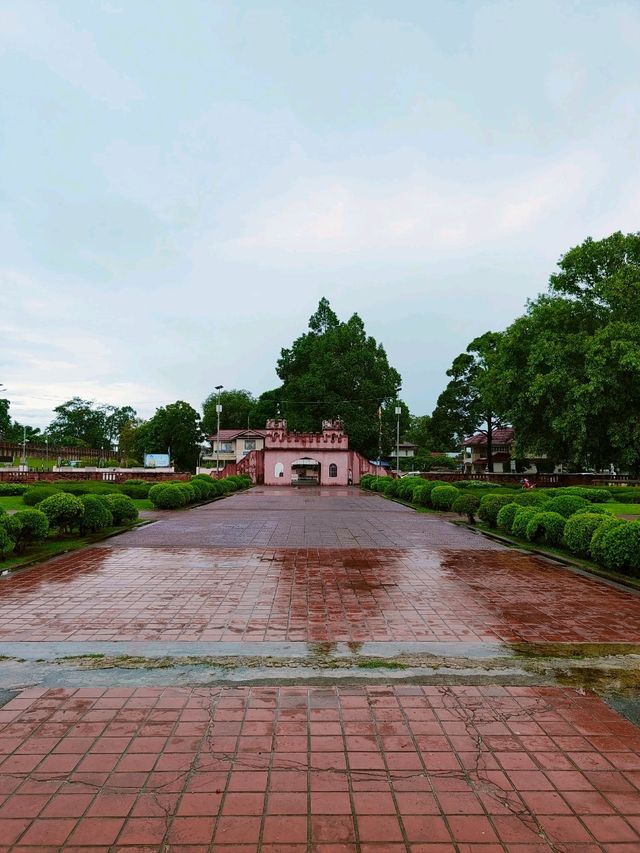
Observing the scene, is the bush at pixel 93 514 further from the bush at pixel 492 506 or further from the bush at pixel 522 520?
the bush at pixel 492 506

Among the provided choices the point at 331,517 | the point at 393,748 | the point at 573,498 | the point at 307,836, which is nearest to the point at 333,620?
the point at 393,748

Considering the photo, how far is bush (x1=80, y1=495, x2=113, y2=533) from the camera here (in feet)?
39.5

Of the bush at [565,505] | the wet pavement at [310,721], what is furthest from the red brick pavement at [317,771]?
the bush at [565,505]

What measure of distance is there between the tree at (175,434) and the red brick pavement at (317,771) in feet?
200

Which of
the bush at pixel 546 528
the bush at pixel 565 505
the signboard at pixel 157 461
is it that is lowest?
the bush at pixel 546 528

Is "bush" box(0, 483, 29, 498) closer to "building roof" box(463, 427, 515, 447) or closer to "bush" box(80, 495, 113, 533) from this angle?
"bush" box(80, 495, 113, 533)

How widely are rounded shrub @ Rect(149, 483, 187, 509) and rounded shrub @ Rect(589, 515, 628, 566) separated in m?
14.7

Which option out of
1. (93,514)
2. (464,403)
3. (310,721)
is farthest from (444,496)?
(464,403)

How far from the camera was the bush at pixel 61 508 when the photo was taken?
10.9 meters

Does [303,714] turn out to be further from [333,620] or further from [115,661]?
[333,620]

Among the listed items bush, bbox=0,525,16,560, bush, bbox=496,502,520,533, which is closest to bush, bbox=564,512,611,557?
bush, bbox=496,502,520,533

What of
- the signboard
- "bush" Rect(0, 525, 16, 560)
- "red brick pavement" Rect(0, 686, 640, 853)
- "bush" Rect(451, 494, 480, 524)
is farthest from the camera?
the signboard

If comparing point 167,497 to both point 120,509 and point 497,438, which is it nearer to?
point 120,509

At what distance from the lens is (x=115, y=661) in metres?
4.50
